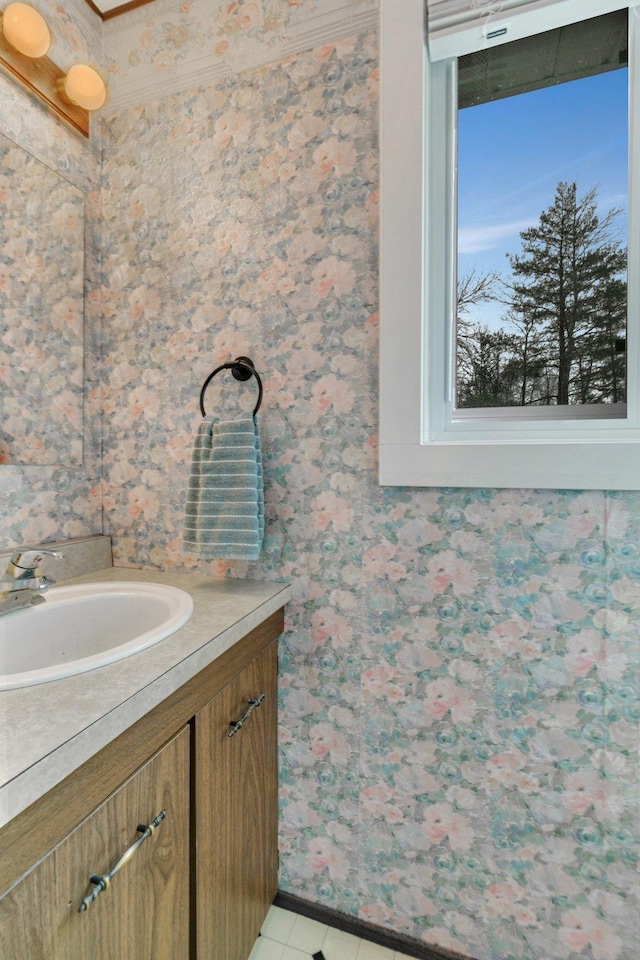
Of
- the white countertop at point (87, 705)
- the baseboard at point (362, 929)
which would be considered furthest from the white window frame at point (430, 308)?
the baseboard at point (362, 929)

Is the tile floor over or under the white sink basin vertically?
under

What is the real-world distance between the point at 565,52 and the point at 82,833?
1.74m

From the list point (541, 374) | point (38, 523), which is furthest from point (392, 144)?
point (38, 523)

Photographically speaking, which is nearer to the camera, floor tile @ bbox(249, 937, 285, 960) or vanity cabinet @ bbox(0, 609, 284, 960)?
vanity cabinet @ bbox(0, 609, 284, 960)

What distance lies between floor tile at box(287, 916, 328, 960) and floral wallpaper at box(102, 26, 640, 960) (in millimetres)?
58

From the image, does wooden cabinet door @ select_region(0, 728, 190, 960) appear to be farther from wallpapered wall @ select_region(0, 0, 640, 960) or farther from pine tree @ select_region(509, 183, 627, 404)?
pine tree @ select_region(509, 183, 627, 404)

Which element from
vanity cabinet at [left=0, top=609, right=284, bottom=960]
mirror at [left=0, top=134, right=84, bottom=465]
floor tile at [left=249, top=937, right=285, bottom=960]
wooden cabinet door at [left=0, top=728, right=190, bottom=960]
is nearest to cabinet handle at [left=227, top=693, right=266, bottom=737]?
vanity cabinet at [left=0, top=609, right=284, bottom=960]

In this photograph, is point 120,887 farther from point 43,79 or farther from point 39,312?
point 43,79

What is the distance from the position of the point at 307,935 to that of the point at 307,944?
0.08ft

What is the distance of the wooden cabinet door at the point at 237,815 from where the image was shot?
85 centimetres

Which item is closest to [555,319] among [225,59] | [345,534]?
[345,534]

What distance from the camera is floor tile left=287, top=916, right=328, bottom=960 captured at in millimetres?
1133

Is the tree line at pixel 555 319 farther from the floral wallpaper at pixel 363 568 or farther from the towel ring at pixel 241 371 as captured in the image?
the towel ring at pixel 241 371

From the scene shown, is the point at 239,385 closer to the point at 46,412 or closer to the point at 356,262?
the point at 356,262
